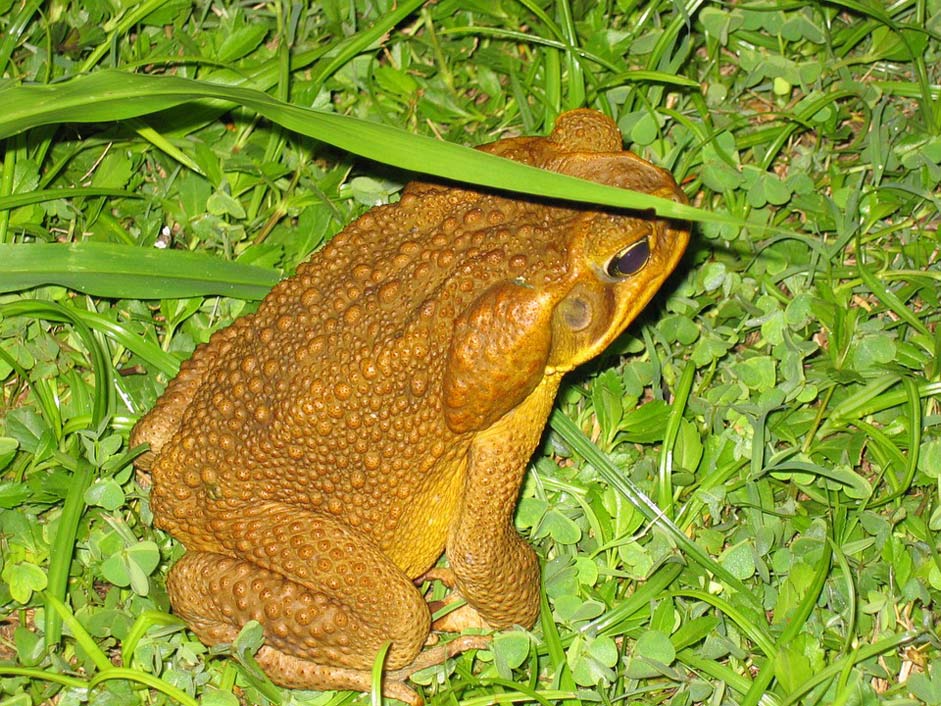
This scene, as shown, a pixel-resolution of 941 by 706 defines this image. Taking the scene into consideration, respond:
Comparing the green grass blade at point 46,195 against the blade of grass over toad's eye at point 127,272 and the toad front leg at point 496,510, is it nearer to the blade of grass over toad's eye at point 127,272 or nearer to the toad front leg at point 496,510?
the blade of grass over toad's eye at point 127,272

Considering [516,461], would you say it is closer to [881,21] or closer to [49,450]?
[49,450]

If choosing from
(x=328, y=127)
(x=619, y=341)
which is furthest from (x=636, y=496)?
(x=328, y=127)

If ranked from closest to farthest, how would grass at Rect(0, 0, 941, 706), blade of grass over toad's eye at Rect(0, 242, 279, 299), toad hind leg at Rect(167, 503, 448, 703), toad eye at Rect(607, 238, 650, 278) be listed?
1. toad eye at Rect(607, 238, 650, 278)
2. toad hind leg at Rect(167, 503, 448, 703)
3. grass at Rect(0, 0, 941, 706)
4. blade of grass over toad's eye at Rect(0, 242, 279, 299)

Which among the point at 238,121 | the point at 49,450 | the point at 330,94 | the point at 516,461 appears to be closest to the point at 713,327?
the point at 516,461

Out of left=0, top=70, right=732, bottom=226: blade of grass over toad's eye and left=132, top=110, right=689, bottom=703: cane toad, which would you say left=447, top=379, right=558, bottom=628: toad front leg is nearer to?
left=132, top=110, right=689, bottom=703: cane toad

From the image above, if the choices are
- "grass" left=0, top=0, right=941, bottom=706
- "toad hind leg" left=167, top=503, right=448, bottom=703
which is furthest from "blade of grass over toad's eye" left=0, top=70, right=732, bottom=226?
"toad hind leg" left=167, top=503, right=448, bottom=703

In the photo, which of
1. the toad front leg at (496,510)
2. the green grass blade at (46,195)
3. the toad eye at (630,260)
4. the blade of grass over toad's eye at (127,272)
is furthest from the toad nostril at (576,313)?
the green grass blade at (46,195)

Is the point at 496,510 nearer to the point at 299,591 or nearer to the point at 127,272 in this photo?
the point at 299,591
